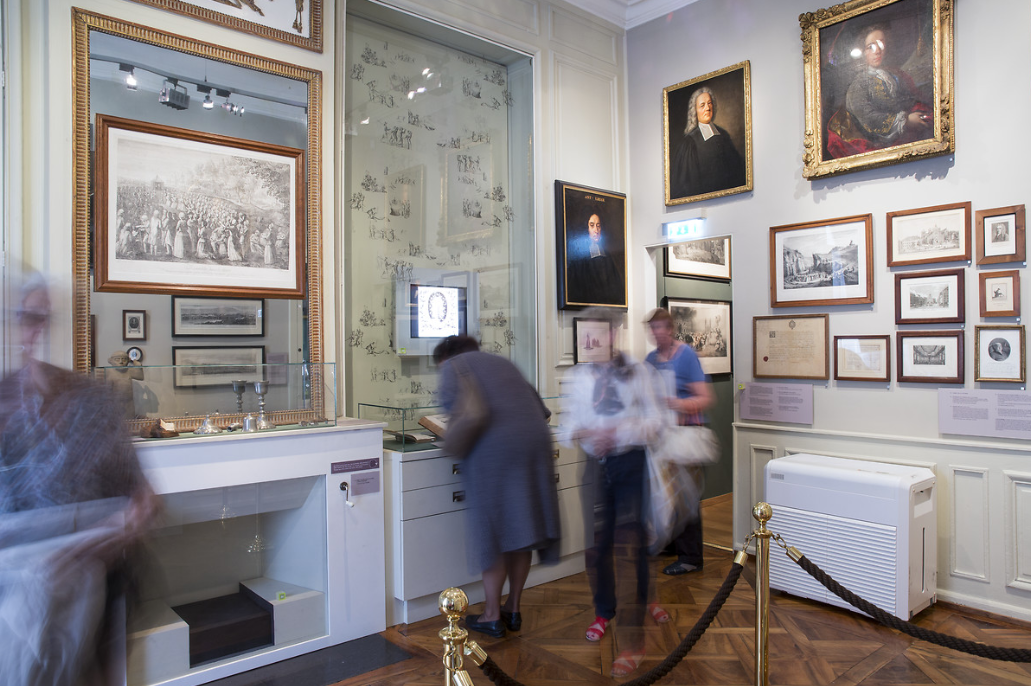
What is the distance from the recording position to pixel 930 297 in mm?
4250

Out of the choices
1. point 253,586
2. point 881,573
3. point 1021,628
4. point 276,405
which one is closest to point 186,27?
point 276,405

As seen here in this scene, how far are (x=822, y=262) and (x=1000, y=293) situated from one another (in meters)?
1.08

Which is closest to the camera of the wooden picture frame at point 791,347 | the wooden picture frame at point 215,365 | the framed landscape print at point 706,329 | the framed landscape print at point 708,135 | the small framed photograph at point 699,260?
the wooden picture frame at point 215,365

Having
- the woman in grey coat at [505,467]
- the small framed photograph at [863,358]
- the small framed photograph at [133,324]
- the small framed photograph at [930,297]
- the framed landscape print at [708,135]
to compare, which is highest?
the framed landscape print at [708,135]

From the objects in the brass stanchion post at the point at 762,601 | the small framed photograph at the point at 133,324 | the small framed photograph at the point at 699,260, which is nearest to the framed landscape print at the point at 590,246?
the small framed photograph at the point at 699,260

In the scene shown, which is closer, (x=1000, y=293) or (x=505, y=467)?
(x=505, y=467)

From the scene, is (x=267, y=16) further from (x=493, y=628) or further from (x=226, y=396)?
(x=493, y=628)

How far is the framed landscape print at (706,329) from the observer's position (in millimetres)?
6848

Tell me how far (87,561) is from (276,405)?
200 centimetres

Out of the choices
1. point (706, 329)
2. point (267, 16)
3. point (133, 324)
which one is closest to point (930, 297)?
point (706, 329)

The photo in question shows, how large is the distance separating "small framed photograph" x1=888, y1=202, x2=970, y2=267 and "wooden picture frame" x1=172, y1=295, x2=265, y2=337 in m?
4.03

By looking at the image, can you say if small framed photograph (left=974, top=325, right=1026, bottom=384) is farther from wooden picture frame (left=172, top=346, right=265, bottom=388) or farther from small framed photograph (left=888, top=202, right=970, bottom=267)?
wooden picture frame (left=172, top=346, right=265, bottom=388)

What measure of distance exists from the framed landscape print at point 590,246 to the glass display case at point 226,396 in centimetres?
242

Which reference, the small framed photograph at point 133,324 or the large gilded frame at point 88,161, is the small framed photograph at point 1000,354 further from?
the small framed photograph at point 133,324
